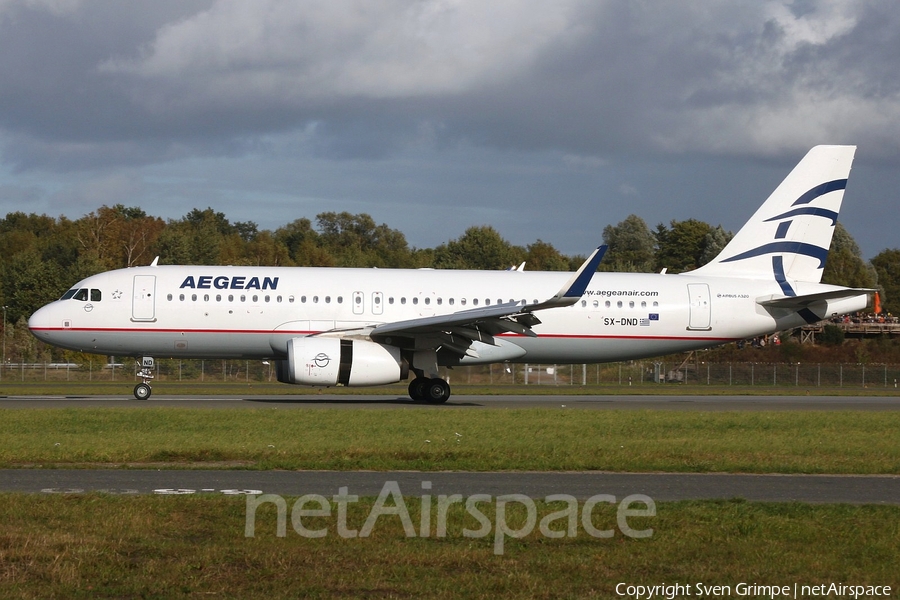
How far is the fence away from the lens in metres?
48.6

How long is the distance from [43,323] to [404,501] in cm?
2012

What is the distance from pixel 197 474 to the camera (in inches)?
520

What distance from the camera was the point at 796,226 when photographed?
1255 inches

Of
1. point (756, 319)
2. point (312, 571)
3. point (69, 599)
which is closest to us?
point (69, 599)

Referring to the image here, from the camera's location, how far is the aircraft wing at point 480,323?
2556 cm

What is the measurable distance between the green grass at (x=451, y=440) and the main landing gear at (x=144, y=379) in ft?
16.3

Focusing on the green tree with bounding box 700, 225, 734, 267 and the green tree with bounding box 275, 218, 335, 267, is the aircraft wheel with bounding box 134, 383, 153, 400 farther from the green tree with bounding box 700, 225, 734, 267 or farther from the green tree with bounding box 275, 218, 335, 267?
the green tree with bounding box 700, 225, 734, 267

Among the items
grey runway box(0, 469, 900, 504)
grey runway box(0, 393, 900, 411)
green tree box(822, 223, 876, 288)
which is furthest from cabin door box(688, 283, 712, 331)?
green tree box(822, 223, 876, 288)

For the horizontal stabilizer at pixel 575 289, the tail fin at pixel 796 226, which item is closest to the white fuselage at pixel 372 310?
the tail fin at pixel 796 226

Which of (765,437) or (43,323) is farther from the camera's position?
(43,323)

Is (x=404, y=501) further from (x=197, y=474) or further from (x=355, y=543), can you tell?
(x=197, y=474)

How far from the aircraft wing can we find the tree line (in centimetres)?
4899

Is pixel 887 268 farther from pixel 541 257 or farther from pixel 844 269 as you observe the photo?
pixel 541 257

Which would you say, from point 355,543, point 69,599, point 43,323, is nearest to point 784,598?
point 355,543
